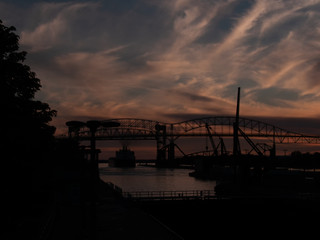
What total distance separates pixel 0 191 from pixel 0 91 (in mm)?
4475

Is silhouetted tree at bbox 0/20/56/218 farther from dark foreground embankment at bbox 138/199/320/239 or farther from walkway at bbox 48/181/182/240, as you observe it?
dark foreground embankment at bbox 138/199/320/239

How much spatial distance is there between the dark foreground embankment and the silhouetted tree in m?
26.8

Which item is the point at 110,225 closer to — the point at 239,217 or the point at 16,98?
the point at 16,98

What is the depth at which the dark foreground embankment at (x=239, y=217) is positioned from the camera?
44875 mm

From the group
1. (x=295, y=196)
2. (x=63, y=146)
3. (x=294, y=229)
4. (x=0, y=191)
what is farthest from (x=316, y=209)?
(x=63, y=146)

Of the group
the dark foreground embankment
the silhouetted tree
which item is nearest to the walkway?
the silhouetted tree

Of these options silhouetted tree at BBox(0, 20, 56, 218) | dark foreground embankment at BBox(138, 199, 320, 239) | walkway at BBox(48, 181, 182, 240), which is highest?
silhouetted tree at BBox(0, 20, 56, 218)

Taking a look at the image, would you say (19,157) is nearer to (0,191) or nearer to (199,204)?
(0,191)

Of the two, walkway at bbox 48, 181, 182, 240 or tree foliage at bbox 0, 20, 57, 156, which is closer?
tree foliage at bbox 0, 20, 57, 156

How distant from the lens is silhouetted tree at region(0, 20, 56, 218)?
1752cm

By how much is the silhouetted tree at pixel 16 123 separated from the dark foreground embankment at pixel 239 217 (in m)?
26.8

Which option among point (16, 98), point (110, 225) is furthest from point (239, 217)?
point (16, 98)

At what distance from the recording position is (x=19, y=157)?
62.4ft

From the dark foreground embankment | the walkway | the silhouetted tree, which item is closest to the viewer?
the silhouetted tree
